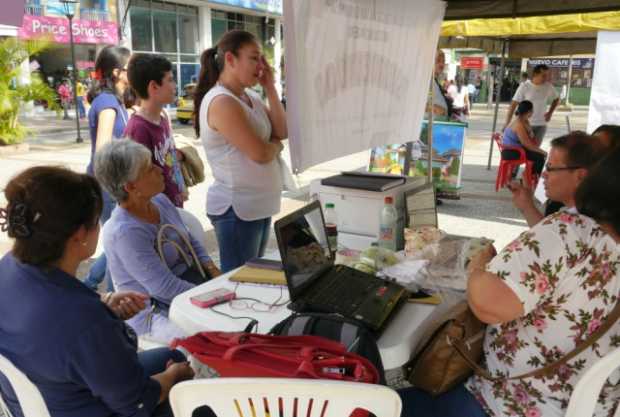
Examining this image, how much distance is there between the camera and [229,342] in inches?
54.8

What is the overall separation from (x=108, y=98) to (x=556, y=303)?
283 centimetres

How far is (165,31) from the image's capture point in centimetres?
2156

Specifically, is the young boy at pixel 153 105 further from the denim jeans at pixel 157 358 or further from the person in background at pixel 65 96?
the person in background at pixel 65 96

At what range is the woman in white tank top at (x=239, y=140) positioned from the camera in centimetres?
244

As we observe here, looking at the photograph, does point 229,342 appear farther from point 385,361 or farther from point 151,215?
point 151,215

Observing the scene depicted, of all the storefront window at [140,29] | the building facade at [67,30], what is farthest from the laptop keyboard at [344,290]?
the storefront window at [140,29]

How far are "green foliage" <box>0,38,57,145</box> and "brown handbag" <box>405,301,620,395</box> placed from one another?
11.3 meters

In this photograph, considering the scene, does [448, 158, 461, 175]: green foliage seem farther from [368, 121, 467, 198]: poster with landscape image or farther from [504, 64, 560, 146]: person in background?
[504, 64, 560, 146]: person in background

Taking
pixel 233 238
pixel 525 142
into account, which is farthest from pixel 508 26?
pixel 233 238

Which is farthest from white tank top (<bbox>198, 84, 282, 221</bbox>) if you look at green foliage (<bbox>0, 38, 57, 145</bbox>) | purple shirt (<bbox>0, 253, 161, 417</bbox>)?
green foliage (<bbox>0, 38, 57, 145</bbox>)

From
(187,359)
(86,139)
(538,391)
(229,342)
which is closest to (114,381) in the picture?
(229,342)

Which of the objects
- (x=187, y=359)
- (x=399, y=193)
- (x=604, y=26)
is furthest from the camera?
(x=604, y=26)

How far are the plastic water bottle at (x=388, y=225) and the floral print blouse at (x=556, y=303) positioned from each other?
1.04 metres

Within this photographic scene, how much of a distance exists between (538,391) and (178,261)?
1.61 metres
